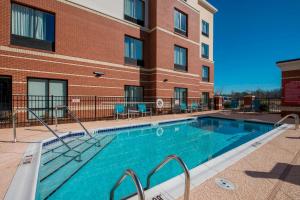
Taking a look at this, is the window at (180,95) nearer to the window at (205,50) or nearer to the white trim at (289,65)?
the window at (205,50)

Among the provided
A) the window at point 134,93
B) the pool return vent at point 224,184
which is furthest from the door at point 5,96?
the pool return vent at point 224,184

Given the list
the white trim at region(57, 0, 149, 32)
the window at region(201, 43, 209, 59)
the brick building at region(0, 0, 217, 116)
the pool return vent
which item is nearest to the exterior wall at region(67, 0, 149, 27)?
the brick building at region(0, 0, 217, 116)

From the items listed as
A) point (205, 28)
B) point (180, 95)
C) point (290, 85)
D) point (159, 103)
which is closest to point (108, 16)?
point (159, 103)

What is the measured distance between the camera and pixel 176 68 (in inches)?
667

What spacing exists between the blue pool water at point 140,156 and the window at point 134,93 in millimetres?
4783

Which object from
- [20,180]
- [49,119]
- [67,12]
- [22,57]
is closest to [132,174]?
[20,180]

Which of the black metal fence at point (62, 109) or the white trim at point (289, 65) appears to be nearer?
the black metal fence at point (62, 109)

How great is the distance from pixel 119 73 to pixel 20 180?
1096cm

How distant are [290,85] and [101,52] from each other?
1381 cm

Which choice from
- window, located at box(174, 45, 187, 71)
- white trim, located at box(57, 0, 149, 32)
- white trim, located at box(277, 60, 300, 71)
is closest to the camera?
white trim, located at box(57, 0, 149, 32)

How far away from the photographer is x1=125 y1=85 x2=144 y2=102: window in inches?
569

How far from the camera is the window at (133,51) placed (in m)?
14.5

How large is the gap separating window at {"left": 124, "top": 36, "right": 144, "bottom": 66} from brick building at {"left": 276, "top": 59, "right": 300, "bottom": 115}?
10686 millimetres

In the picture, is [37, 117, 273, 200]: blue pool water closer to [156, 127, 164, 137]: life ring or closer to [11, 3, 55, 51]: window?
[156, 127, 164, 137]: life ring
